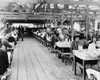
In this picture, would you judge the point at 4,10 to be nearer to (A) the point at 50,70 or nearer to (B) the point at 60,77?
(A) the point at 50,70

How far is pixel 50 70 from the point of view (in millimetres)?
6797

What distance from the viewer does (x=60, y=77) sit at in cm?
582

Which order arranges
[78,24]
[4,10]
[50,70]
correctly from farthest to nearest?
[78,24] → [4,10] → [50,70]

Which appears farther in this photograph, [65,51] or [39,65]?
[65,51]

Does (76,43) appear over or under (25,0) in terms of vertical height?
under

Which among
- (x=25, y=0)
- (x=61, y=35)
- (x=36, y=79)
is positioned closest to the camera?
(x=36, y=79)

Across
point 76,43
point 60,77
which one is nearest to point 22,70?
point 60,77

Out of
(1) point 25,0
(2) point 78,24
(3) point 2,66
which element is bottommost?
(2) point 78,24

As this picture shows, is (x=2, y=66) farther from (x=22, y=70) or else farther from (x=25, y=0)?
(x=25, y=0)

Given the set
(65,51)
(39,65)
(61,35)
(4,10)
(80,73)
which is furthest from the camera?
(4,10)

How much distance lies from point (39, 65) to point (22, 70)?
3.28 feet

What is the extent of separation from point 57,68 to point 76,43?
1141 millimetres

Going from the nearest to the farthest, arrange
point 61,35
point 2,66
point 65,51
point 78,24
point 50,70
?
point 2,66, point 50,70, point 65,51, point 61,35, point 78,24

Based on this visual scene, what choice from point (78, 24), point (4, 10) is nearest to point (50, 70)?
point (4, 10)
